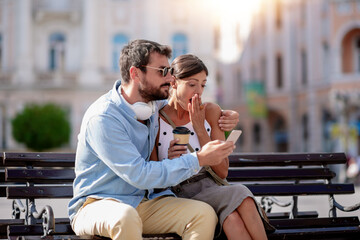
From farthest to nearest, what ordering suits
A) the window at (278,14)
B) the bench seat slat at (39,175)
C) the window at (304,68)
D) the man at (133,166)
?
the window at (278,14), the window at (304,68), the bench seat slat at (39,175), the man at (133,166)

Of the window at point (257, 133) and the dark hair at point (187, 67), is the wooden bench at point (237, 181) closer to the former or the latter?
the dark hair at point (187, 67)

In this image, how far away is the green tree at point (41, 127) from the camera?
33.5 metres

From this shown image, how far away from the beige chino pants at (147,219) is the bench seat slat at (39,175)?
83cm

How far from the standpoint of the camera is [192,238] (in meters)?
4.03

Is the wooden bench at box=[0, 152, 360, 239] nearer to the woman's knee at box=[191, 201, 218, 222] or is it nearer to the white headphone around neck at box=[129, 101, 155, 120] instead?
the woman's knee at box=[191, 201, 218, 222]

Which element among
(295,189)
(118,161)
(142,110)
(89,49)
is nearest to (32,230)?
(118,161)

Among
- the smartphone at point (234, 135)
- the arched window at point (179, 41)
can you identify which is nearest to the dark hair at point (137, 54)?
the smartphone at point (234, 135)

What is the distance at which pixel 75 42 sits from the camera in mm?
37062

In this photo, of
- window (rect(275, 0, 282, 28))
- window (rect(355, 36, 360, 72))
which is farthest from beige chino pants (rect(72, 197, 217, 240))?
window (rect(275, 0, 282, 28))

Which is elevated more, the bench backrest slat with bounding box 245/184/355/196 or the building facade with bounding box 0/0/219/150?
the building facade with bounding box 0/0/219/150

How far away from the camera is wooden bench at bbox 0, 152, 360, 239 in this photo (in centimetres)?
446

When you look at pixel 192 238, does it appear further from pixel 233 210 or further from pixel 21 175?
pixel 21 175

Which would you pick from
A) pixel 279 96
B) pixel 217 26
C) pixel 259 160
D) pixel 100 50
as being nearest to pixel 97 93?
pixel 100 50

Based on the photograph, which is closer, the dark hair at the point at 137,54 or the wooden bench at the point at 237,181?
the dark hair at the point at 137,54
